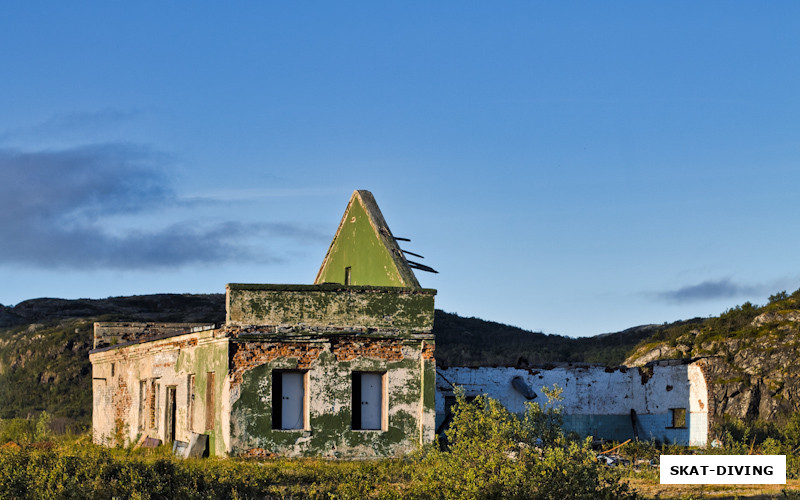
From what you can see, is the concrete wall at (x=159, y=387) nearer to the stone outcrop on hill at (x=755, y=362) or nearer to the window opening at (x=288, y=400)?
the window opening at (x=288, y=400)

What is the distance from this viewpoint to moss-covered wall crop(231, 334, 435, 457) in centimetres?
1981

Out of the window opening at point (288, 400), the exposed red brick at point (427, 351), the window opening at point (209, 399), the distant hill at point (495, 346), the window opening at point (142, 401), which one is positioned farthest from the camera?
the distant hill at point (495, 346)

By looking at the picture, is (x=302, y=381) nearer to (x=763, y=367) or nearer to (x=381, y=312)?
(x=381, y=312)

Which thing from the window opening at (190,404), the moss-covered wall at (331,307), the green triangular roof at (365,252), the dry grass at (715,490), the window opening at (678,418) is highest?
the green triangular roof at (365,252)

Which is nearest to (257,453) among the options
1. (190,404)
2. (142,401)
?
(190,404)

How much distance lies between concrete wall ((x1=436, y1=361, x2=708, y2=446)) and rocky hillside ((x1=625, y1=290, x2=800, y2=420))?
2.89 m

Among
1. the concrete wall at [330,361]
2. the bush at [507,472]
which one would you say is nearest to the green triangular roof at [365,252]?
the concrete wall at [330,361]

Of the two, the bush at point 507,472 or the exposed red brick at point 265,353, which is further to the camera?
the exposed red brick at point 265,353

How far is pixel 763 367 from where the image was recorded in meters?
32.0

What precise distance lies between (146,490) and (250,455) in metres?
5.69

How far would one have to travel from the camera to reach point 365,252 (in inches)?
957

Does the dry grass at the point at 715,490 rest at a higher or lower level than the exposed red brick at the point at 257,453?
lower

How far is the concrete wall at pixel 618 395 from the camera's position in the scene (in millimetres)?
23719

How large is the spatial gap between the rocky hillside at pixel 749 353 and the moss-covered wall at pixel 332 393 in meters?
11.0
